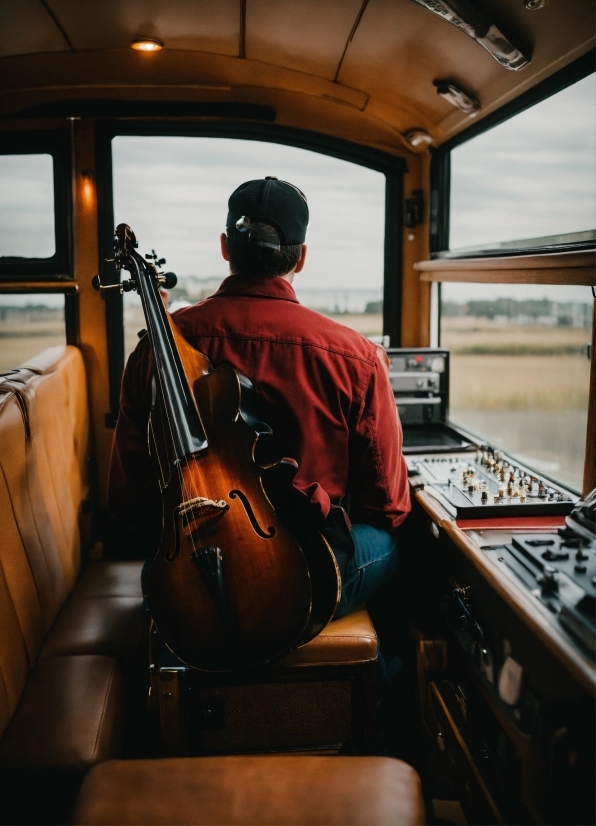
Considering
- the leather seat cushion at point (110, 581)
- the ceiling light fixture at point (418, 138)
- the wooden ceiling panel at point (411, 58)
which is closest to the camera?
the wooden ceiling panel at point (411, 58)

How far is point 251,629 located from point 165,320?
0.81 meters

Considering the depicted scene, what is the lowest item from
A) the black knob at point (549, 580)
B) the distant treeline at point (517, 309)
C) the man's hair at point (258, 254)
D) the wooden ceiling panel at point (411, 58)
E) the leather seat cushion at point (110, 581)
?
the leather seat cushion at point (110, 581)

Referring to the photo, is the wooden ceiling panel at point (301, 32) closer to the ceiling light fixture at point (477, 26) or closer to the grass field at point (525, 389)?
the ceiling light fixture at point (477, 26)

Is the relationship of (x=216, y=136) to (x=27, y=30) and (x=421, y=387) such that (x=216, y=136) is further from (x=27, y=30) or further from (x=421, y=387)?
(x=421, y=387)

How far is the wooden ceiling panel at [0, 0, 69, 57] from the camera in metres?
2.38

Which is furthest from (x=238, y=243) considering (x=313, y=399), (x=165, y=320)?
(x=313, y=399)

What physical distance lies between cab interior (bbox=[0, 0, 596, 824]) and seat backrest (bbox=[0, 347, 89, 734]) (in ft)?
0.05

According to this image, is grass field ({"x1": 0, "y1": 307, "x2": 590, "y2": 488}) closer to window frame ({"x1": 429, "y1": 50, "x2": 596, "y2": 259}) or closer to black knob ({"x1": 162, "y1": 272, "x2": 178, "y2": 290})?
window frame ({"x1": 429, "y1": 50, "x2": 596, "y2": 259})

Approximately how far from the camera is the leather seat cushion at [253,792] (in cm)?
126

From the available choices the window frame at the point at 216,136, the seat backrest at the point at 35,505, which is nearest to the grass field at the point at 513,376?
the window frame at the point at 216,136

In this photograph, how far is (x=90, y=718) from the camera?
1829mm

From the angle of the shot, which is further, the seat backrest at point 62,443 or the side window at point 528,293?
the seat backrest at point 62,443

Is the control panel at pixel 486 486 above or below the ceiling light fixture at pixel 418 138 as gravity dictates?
below

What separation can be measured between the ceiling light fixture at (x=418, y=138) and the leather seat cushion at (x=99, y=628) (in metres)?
2.42
